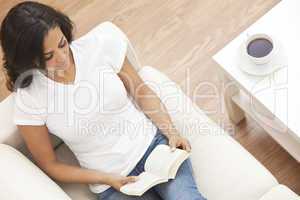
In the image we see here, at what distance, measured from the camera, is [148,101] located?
62.8 inches

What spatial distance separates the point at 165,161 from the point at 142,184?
89mm

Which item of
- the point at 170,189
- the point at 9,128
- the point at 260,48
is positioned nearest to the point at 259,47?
the point at 260,48

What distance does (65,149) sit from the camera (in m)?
1.66

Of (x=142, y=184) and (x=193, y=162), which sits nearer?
(x=142, y=184)

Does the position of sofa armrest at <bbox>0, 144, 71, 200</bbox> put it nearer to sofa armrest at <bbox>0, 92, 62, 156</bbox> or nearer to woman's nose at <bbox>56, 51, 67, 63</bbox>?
sofa armrest at <bbox>0, 92, 62, 156</bbox>

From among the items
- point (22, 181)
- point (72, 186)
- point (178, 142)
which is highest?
point (178, 142)

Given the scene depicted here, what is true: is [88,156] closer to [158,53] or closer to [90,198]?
[90,198]

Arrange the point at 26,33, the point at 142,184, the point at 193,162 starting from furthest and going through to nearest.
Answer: the point at 193,162 → the point at 142,184 → the point at 26,33

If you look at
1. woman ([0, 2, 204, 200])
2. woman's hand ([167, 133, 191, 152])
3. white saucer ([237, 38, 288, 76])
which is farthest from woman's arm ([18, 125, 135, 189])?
white saucer ([237, 38, 288, 76])

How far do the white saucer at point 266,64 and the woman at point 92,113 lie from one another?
279 mm

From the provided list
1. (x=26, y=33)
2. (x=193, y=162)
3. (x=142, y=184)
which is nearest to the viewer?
(x=26, y=33)

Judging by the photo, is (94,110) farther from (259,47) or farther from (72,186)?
(259,47)

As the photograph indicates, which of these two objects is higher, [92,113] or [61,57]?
[61,57]

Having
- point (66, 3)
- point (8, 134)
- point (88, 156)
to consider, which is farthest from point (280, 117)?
point (66, 3)
